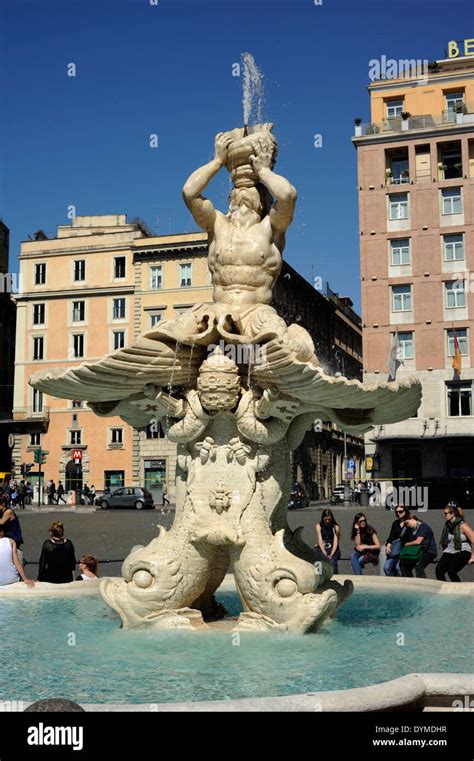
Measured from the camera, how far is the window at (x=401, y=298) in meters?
47.3

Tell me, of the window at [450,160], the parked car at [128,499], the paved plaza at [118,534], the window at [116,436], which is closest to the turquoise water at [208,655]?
the paved plaza at [118,534]

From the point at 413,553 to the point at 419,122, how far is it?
41387 mm

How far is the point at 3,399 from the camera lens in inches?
2657

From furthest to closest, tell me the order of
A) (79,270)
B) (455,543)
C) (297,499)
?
1. (79,270)
2. (297,499)
3. (455,543)

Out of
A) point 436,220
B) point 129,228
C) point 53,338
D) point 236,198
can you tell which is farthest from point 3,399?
point 236,198

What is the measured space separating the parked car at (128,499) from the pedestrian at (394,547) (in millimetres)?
34881

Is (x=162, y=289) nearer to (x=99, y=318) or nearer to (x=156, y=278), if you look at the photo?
(x=156, y=278)

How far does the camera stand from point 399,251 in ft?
157

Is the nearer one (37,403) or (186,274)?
(186,274)

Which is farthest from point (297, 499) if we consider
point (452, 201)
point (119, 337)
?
point (119, 337)

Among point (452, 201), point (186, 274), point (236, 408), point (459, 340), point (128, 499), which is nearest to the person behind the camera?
point (236, 408)

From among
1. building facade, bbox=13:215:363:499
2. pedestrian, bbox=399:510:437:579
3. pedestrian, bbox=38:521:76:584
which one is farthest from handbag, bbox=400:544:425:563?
building facade, bbox=13:215:363:499

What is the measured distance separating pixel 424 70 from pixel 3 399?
38374 mm
